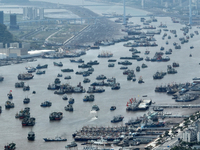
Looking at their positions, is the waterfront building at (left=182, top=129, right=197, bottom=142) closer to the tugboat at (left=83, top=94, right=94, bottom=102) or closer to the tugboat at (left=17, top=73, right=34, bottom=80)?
the tugboat at (left=83, top=94, right=94, bottom=102)

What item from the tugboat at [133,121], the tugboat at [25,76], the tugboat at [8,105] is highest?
the tugboat at [25,76]

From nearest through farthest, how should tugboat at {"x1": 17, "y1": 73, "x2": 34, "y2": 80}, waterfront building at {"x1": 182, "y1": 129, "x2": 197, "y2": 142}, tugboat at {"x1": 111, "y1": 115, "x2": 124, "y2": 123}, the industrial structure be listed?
waterfront building at {"x1": 182, "y1": 129, "x2": 197, "y2": 142} → tugboat at {"x1": 111, "y1": 115, "x2": 124, "y2": 123} → tugboat at {"x1": 17, "y1": 73, "x2": 34, "y2": 80} → the industrial structure

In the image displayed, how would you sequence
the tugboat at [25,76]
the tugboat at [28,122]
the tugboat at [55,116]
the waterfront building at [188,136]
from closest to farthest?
the waterfront building at [188,136], the tugboat at [28,122], the tugboat at [55,116], the tugboat at [25,76]

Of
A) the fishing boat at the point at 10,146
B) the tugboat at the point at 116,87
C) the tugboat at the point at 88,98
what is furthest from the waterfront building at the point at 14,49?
the fishing boat at the point at 10,146

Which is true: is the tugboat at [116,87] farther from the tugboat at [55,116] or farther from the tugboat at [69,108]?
the tugboat at [55,116]

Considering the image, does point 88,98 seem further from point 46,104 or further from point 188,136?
point 188,136

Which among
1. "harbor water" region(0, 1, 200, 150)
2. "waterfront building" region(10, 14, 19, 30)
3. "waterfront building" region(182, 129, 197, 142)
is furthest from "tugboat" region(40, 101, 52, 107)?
"waterfront building" region(10, 14, 19, 30)
